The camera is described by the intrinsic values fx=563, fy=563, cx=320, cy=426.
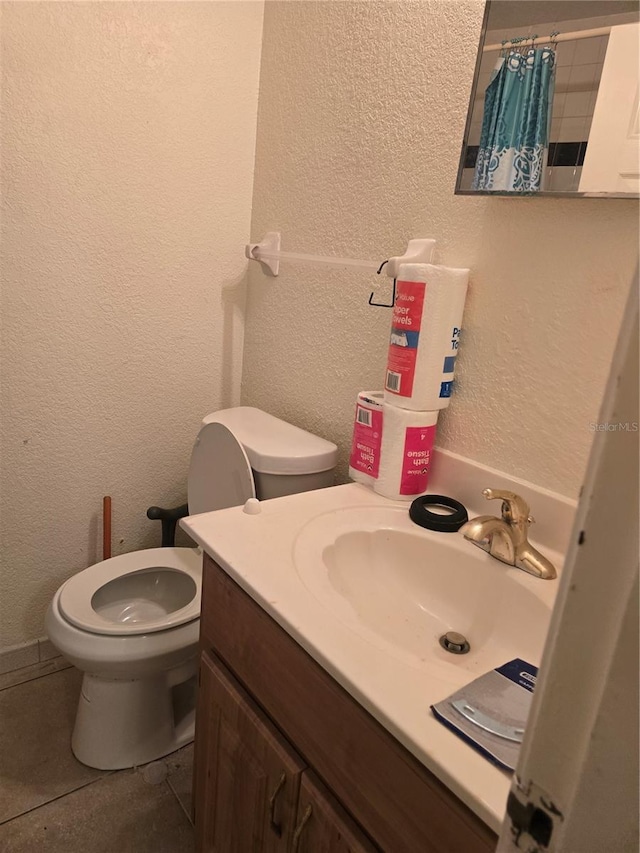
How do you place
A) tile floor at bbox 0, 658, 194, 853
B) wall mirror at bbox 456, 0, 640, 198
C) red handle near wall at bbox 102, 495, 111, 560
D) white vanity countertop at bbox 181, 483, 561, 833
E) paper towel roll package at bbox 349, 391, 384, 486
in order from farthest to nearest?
red handle near wall at bbox 102, 495, 111, 560 → tile floor at bbox 0, 658, 194, 853 → paper towel roll package at bbox 349, 391, 384, 486 → wall mirror at bbox 456, 0, 640, 198 → white vanity countertop at bbox 181, 483, 561, 833

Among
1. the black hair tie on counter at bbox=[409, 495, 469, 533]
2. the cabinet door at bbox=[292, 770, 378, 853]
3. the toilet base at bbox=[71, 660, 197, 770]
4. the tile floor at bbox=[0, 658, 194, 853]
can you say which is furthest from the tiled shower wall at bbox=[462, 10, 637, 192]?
the tile floor at bbox=[0, 658, 194, 853]

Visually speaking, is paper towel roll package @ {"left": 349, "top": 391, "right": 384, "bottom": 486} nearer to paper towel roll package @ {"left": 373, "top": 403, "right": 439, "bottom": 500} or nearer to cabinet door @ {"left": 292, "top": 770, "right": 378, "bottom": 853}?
paper towel roll package @ {"left": 373, "top": 403, "right": 439, "bottom": 500}

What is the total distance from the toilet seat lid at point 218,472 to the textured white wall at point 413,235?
0.80ft

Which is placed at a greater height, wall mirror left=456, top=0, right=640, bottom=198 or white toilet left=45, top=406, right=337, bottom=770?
wall mirror left=456, top=0, right=640, bottom=198

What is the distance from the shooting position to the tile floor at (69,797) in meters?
1.20

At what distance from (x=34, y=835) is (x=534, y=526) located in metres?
1.22

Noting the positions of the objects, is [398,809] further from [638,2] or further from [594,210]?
[638,2]

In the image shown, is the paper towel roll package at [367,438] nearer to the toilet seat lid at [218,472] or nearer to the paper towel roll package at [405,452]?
the paper towel roll package at [405,452]

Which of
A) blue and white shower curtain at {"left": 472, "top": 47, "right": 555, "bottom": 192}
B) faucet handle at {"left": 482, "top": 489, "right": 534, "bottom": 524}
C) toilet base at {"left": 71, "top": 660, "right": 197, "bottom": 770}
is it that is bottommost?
toilet base at {"left": 71, "top": 660, "right": 197, "bottom": 770}

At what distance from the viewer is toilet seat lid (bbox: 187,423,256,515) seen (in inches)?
50.2

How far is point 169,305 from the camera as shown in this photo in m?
1.58

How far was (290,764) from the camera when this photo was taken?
2.53 feet

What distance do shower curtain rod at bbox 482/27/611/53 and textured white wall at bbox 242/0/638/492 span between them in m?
0.06

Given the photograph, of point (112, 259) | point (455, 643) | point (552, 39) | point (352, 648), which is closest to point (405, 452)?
point (455, 643)
